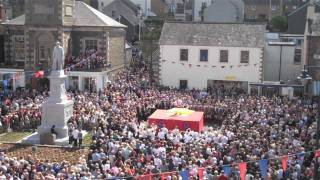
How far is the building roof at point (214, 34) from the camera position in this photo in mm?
43188

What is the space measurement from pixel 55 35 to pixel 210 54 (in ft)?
41.9

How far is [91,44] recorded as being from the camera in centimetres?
4609

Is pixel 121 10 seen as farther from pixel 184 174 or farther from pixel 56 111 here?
pixel 184 174

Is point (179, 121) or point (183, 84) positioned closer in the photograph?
point (179, 121)

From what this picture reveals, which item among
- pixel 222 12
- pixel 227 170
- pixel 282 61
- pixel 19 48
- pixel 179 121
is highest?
pixel 222 12

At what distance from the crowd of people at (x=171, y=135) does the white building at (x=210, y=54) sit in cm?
295

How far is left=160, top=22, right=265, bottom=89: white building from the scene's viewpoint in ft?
141

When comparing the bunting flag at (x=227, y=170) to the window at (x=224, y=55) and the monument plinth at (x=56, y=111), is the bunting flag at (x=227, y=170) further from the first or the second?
the window at (x=224, y=55)

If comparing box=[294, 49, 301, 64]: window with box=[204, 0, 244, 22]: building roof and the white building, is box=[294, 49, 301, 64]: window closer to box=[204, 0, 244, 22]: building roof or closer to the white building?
the white building

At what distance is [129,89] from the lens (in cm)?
4084

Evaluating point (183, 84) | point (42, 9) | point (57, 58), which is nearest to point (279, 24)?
point (183, 84)

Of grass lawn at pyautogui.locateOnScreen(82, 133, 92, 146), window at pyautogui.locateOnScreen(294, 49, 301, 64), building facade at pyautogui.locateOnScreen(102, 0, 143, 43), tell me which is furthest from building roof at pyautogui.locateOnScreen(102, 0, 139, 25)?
grass lawn at pyautogui.locateOnScreen(82, 133, 92, 146)

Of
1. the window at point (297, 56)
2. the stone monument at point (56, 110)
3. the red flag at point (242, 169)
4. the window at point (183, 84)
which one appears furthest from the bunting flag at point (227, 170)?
the window at point (297, 56)

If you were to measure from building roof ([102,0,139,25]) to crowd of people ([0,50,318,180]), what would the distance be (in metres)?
35.4
